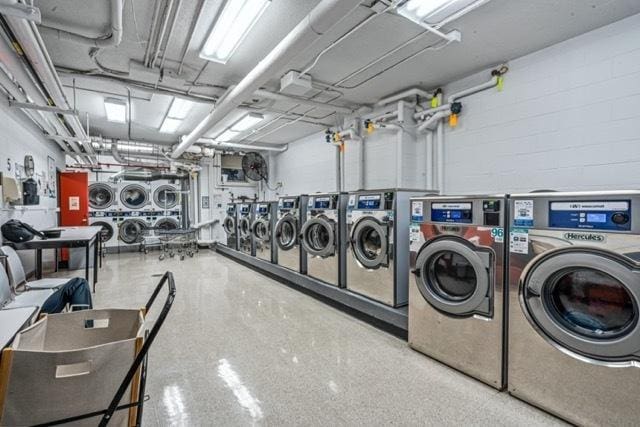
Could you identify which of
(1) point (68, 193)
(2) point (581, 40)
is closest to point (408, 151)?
(2) point (581, 40)

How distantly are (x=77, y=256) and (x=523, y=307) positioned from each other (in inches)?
282

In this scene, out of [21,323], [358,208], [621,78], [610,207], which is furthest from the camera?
[358,208]

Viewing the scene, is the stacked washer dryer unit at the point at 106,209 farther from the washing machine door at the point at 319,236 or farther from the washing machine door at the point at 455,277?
the washing machine door at the point at 455,277

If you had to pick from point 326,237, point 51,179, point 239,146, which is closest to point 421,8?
point 326,237

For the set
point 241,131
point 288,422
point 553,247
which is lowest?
point 288,422

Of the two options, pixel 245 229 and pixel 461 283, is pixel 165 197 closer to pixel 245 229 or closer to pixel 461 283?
pixel 245 229

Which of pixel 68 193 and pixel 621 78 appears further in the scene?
pixel 68 193

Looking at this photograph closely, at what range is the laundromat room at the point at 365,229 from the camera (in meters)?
1.61

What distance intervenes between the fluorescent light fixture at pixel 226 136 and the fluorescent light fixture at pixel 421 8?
4565 mm

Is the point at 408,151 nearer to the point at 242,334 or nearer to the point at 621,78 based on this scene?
the point at 621,78

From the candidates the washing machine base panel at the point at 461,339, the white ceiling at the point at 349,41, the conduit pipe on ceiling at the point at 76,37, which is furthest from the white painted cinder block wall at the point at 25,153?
the washing machine base panel at the point at 461,339

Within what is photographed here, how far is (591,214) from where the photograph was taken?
64.4 inches

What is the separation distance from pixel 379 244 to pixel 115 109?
A: 186 inches

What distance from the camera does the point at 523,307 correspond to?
1880mm
